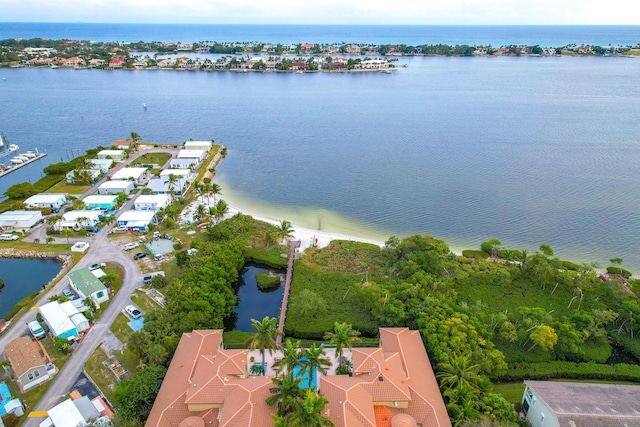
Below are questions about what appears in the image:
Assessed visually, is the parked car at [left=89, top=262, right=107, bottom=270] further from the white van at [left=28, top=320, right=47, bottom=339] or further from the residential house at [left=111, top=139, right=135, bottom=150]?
the residential house at [left=111, top=139, right=135, bottom=150]

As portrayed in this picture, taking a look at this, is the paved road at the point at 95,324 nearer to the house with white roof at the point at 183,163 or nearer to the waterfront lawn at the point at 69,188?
the waterfront lawn at the point at 69,188

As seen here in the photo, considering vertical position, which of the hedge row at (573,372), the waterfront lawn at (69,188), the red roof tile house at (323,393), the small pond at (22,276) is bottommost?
the small pond at (22,276)

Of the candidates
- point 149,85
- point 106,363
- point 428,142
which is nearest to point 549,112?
point 428,142

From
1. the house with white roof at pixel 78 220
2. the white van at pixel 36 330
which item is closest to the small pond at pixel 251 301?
the white van at pixel 36 330

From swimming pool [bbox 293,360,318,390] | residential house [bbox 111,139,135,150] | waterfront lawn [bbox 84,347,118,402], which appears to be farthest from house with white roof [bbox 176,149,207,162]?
swimming pool [bbox 293,360,318,390]

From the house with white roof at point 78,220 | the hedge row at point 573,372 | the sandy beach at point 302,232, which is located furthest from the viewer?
the house with white roof at point 78,220

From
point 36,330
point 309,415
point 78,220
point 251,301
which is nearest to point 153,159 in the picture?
point 78,220

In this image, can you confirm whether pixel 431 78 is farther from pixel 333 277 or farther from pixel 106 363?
pixel 106 363
